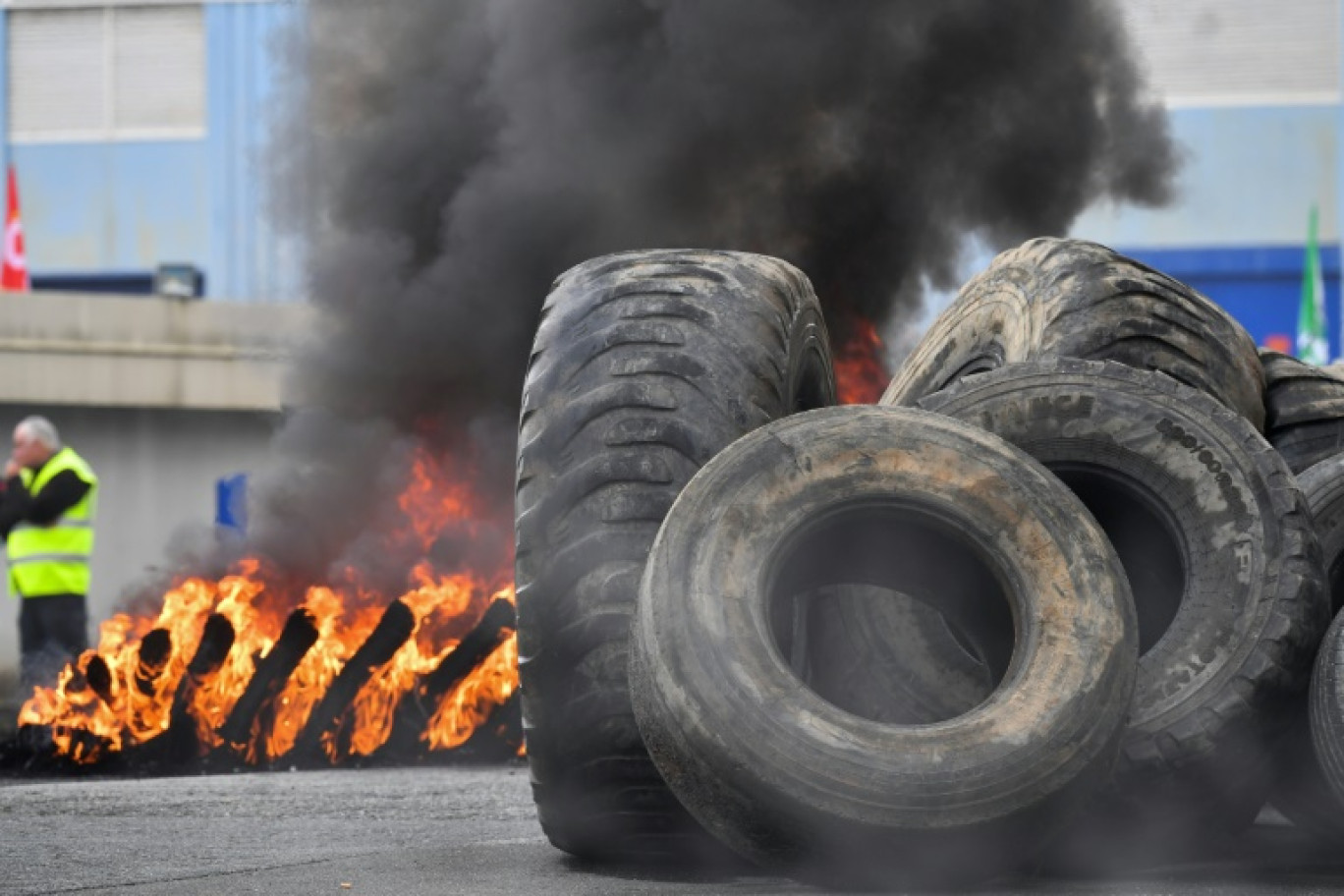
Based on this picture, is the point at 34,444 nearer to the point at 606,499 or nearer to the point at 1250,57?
the point at 606,499

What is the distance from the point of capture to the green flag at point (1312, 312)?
2602 centimetres

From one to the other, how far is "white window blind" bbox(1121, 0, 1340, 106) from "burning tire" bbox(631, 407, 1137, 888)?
83.0 feet

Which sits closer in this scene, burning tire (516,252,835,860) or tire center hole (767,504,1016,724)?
tire center hole (767,504,1016,724)

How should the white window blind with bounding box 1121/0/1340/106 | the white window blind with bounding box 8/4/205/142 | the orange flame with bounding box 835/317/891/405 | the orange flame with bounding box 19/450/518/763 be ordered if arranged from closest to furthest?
the orange flame with bounding box 19/450/518/763, the orange flame with bounding box 835/317/891/405, the white window blind with bounding box 8/4/205/142, the white window blind with bounding box 1121/0/1340/106

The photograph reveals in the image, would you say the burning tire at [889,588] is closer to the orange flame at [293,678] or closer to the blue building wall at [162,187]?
the orange flame at [293,678]

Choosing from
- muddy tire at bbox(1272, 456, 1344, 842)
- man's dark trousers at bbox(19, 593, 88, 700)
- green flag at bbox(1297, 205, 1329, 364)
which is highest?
muddy tire at bbox(1272, 456, 1344, 842)

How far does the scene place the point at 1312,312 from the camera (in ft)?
87.5

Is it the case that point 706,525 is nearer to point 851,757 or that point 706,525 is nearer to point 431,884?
point 851,757

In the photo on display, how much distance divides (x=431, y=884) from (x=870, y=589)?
1450 mm

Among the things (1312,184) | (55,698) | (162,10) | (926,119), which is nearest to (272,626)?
(55,698)

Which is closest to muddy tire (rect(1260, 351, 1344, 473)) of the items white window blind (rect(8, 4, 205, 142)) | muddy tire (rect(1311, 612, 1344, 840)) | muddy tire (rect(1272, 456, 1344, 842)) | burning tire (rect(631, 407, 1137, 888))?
muddy tire (rect(1272, 456, 1344, 842))

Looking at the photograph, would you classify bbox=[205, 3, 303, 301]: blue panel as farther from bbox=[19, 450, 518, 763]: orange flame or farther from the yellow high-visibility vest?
bbox=[19, 450, 518, 763]: orange flame

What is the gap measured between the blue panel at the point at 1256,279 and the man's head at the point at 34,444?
1751 centimetres

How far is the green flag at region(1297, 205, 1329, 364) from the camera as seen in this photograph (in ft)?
85.4
